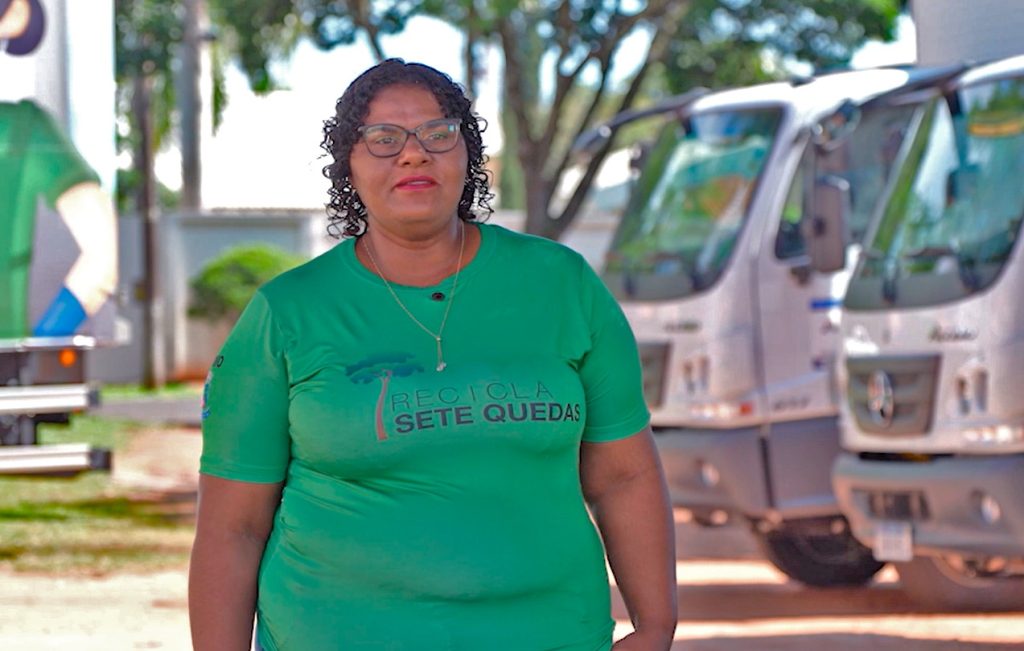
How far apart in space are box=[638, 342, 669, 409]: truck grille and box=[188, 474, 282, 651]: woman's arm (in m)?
8.24

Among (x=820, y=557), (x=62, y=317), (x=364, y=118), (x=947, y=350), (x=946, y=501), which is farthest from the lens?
(x=820, y=557)

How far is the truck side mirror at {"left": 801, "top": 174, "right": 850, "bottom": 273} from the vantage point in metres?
10.8

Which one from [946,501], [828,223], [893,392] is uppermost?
[828,223]

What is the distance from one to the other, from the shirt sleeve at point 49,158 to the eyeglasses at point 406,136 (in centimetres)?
854

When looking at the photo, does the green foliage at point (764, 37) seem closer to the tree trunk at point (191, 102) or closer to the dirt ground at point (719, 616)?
the dirt ground at point (719, 616)

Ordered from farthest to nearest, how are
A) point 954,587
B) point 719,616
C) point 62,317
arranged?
point 62,317, point 719,616, point 954,587

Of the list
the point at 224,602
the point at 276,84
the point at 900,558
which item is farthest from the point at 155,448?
the point at 224,602

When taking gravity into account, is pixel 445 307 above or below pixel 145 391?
above

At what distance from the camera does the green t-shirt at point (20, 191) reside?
37.7 ft

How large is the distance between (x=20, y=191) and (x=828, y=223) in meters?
4.58

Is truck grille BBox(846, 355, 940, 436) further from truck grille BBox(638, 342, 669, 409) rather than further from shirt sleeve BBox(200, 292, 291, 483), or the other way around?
shirt sleeve BBox(200, 292, 291, 483)

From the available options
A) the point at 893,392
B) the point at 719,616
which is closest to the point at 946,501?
the point at 893,392

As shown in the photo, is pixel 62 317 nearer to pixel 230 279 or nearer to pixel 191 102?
pixel 230 279

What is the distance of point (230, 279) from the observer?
29875 mm
